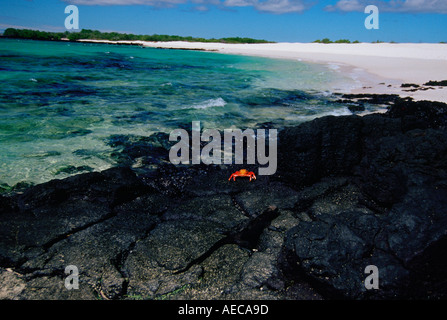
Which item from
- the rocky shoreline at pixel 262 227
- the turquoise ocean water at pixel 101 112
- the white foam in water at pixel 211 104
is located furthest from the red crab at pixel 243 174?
the white foam in water at pixel 211 104

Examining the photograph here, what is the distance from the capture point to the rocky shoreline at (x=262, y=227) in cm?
316

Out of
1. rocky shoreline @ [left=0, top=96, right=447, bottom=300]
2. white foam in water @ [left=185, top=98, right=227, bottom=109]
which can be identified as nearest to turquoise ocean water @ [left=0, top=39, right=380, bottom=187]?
white foam in water @ [left=185, top=98, right=227, bottom=109]

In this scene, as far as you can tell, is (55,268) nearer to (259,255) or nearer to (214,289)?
(214,289)

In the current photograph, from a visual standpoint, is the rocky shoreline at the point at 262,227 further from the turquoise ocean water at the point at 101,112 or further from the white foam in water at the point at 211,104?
the white foam in water at the point at 211,104

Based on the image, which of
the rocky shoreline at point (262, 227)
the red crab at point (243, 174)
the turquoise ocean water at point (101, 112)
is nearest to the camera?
the rocky shoreline at point (262, 227)

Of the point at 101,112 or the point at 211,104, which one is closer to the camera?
the point at 101,112

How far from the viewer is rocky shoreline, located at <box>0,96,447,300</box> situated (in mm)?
3156

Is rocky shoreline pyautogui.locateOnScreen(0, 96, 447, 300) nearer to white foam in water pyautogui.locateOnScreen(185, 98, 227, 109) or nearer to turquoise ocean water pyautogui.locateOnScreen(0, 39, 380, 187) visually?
turquoise ocean water pyautogui.locateOnScreen(0, 39, 380, 187)

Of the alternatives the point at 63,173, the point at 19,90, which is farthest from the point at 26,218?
the point at 19,90

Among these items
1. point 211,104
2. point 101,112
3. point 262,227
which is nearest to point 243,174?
point 262,227

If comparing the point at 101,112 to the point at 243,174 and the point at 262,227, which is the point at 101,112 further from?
the point at 262,227

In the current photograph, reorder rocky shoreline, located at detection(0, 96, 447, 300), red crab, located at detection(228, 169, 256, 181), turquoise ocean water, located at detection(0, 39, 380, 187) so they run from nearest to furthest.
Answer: rocky shoreline, located at detection(0, 96, 447, 300), red crab, located at detection(228, 169, 256, 181), turquoise ocean water, located at detection(0, 39, 380, 187)

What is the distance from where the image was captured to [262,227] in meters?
→ 4.14
